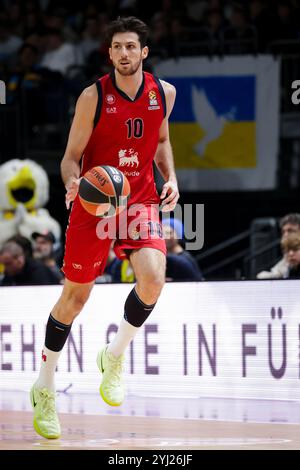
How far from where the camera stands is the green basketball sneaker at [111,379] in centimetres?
757

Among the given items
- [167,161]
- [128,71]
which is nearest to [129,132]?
[128,71]

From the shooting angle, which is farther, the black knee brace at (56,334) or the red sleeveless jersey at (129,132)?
the black knee brace at (56,334)

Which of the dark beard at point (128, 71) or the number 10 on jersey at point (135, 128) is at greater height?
the dark beard at point (128, 71)

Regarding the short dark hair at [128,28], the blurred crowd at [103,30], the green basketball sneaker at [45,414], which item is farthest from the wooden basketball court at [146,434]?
the blurred crowd at [103,30]

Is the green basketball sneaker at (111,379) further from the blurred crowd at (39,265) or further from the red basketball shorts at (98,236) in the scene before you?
the blurred crowd at (39,265)

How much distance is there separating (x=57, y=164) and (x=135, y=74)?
25.3 feet

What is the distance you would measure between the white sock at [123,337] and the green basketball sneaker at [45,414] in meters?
0.52

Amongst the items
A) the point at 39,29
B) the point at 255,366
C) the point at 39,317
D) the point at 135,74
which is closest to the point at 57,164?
the point at 39,29

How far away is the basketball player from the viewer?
7305 millimetres

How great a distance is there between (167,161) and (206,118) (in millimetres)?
6269

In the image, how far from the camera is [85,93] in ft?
24.0

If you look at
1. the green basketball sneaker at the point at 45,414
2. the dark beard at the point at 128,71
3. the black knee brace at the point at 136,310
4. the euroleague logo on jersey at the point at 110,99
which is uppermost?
the dark beard at the point at 128,71

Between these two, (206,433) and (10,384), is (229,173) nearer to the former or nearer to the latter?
(10,384)

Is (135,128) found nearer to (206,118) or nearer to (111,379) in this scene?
(111,379)
